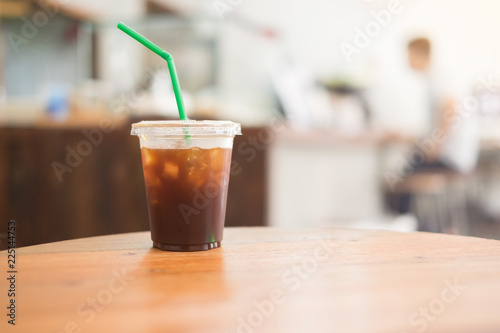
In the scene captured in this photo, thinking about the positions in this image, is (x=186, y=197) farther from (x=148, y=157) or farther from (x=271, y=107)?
(x=271, y=107)

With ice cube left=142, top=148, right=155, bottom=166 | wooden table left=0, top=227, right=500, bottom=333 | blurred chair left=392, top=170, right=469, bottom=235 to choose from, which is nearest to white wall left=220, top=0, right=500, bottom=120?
blurred chair left=392, top=170, right=469, bottom=235

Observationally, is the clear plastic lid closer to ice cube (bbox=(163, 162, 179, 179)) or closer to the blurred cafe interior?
ice cube (bbox=(163, 162, 179, 179))

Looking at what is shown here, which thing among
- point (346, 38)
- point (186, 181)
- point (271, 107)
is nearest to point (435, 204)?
point (271, 107)

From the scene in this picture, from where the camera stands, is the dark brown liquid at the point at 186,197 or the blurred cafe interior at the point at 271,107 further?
the blurred cafe interior at the point at 271,107

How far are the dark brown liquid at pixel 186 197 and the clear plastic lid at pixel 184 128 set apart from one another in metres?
0.03

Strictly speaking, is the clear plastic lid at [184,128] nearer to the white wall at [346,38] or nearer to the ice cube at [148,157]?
the ice cube at [148,157]

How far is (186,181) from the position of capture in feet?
3.35

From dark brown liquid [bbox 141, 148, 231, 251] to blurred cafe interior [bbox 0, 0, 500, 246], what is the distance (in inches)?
63.5

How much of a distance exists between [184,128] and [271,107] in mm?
3702

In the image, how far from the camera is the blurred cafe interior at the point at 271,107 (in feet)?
9.45

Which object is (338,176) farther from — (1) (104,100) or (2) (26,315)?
(2) (26,315)

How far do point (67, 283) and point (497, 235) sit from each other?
5.23 m

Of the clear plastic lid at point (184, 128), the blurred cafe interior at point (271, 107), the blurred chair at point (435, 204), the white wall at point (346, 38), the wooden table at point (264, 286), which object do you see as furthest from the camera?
the white wall at point (346, 38)

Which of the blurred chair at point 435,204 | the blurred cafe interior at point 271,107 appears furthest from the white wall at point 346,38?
the blurred chair at point 435,204
